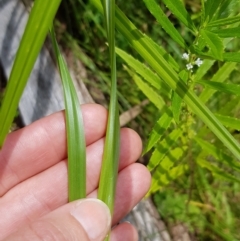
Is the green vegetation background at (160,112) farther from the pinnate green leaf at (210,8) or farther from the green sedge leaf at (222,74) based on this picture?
the pinnate green leaf at (210,8)

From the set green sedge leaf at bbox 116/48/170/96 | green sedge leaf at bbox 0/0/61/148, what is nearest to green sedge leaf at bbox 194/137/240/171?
green sedge leaf at bbox 116/48/170/96

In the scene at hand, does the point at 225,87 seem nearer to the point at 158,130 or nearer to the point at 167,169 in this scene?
the point at 158,130

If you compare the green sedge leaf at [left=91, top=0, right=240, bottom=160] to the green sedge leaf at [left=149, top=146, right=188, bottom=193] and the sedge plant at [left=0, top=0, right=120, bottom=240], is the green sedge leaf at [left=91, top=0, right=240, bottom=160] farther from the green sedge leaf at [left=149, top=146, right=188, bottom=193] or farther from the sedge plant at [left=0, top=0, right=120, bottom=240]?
the green sedge leaf at [left=149, top=146, right=188, bottom=193]

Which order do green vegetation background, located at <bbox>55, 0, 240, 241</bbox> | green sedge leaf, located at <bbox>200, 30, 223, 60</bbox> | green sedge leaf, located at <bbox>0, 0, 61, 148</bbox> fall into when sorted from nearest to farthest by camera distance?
green sedge leaf, located at <bbox>0, 0, 61, 148</bbox>
green sedge leaf, located at <bbox>200, 30, 223, 60</bbox>
green vegetation background, located at <bbox>55, 0, 240, 241</bbox>

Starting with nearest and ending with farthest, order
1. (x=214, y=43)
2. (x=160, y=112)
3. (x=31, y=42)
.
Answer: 1. (x=31, y=42)
2. (x=214, y=43)
3. (x=160, y=112)

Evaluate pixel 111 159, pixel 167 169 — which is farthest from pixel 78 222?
pixel 167 169

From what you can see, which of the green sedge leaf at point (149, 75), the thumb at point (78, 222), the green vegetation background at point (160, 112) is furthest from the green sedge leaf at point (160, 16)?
the green vegetation background at point (160, 112)

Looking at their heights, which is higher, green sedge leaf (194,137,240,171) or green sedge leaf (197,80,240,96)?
green sedge leaf (197,80,240,96)
